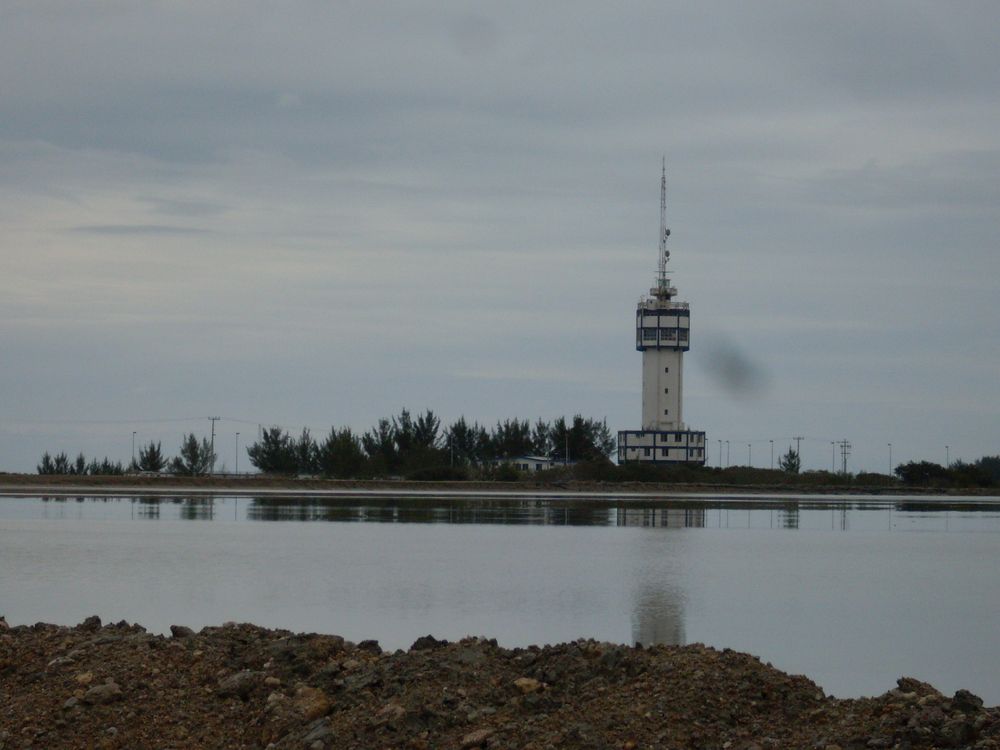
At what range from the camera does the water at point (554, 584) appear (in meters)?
17.0

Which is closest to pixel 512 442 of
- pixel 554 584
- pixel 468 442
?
pixel 468 442

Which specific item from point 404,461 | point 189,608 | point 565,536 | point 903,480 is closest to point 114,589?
point 189,608

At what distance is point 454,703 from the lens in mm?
9305

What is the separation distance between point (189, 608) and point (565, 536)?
21257 millimetres

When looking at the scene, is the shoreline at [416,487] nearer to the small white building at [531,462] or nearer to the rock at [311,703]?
the small white building at [531,462]

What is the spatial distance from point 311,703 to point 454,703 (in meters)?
1.02

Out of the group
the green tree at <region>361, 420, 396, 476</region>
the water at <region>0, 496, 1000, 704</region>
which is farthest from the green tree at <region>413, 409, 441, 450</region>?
the water at <region>0, 496, 1000, 704</region>

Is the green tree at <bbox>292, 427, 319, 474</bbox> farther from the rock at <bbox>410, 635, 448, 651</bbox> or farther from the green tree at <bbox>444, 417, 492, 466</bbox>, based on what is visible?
the rock at <bbox>410, 635, 448, 651</bbox>

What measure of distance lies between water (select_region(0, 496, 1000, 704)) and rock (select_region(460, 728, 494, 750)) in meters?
5.62

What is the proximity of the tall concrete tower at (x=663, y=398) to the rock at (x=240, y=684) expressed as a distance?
338 ft

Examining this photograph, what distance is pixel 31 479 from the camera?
98312 millimetres

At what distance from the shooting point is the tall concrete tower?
112 meters

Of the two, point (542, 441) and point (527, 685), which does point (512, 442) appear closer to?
point (542, 441)

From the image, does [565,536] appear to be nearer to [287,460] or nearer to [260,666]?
[260,666]
